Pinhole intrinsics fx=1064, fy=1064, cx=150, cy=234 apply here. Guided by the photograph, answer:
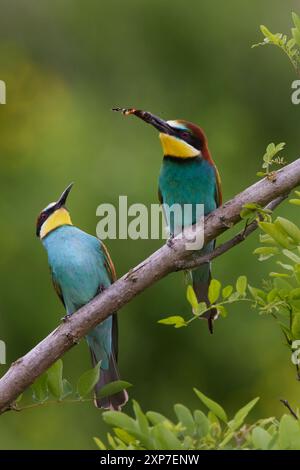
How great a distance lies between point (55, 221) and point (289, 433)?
6.51ft

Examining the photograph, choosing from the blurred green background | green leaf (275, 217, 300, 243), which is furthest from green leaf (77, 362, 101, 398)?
the blurred green background

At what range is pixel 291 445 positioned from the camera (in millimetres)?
1673

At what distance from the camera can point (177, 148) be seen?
3209 mm

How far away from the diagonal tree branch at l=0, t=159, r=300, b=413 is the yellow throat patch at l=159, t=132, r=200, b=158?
69 cm

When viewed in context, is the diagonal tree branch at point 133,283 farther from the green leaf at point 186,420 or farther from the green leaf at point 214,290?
the green leaf at point 186,420

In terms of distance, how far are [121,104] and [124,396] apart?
419 cm

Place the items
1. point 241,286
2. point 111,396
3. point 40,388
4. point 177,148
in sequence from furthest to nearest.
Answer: point 177,148 < point 111,396 < point 40,388 < point 241,286

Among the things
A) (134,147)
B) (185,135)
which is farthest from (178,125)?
(134,147)

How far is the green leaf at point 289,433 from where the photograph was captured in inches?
65.3

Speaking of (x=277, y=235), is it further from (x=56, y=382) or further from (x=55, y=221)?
(x=55, y=221)

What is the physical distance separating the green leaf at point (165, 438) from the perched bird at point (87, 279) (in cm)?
138

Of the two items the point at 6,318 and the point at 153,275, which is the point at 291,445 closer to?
the point at 153,275

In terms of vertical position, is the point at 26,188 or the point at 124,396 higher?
the point at 26,188
